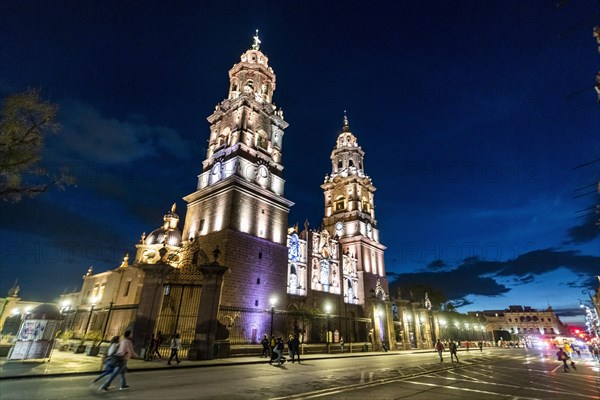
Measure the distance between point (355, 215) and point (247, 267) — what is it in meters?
29.3

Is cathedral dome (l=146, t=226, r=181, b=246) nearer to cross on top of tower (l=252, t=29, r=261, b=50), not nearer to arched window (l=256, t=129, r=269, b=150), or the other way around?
arched window (l=256, t=129, r=269, b=150)

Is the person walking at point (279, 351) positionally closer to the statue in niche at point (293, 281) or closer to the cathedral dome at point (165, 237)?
the statue in niche at point (293, 281)

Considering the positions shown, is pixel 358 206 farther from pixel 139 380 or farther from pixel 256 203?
pixel 139 380

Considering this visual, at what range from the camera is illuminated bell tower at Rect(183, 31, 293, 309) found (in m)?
28.3

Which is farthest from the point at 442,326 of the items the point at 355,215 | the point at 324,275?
the point at 324,275

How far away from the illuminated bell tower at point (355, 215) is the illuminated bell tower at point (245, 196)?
63.0 feet

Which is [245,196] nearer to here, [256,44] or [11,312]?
[256,44]

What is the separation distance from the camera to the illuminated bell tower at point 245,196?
28.3m

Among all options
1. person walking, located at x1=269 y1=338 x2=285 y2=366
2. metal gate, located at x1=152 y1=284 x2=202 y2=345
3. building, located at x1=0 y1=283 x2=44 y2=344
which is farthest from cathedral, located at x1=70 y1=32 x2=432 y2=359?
building, located at x1=0 y1=283 x2=44 y2=344

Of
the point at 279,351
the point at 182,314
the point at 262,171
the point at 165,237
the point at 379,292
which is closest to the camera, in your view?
the point at 279,351

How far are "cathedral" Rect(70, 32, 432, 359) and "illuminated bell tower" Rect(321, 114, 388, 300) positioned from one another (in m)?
0.26

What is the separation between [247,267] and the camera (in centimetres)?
2844

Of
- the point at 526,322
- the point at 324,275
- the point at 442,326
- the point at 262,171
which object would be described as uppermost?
the point at 262,171

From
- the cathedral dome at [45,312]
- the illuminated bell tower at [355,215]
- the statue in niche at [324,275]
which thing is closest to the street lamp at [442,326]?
the illuminated bell tower at [355,215]
